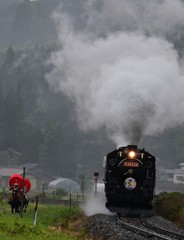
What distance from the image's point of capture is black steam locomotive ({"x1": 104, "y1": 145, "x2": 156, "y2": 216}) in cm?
2097

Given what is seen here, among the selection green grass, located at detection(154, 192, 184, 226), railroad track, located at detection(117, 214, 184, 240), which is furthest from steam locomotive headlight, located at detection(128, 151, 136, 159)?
green grass, located at detection(154, 192, 184, 226)

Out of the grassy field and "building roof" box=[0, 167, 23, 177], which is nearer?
the grassy field

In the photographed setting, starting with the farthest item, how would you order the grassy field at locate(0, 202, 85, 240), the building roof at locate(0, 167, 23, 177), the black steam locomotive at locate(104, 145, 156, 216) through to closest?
the building roof at locate(0, 167, 23, 177), the black steam locomotive at locate(104, 145, 156, 216), the grassy field at locate(0, 202, 85, 240)

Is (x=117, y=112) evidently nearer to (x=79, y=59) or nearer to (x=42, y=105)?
(x=79, y=59)

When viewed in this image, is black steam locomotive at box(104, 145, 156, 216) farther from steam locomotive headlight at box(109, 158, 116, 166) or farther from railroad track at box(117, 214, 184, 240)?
railroad track at box(117, 214, 184, 240)

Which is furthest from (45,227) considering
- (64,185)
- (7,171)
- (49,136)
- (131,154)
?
(49,136)

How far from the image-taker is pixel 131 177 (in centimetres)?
2105

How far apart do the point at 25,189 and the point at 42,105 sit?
12506 centimetres

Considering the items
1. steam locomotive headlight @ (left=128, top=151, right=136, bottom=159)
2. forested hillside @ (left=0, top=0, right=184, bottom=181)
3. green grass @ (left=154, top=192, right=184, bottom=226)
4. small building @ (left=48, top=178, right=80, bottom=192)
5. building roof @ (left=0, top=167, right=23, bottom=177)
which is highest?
forested hillside @ (left=0, top=0, right=184, bottom=181)

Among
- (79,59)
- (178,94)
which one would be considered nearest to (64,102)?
(79,59)

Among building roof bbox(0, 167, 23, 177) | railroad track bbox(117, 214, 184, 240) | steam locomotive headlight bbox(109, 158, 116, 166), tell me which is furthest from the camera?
building roof bbox(0, 167, 23, 177)

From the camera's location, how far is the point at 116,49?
52219 millimetres

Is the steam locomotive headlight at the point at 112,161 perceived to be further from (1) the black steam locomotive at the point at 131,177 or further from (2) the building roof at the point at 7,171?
(2) the building roof at the point at 7,171

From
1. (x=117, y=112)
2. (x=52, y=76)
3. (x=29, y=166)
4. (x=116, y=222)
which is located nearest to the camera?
(x=116, y=222)
